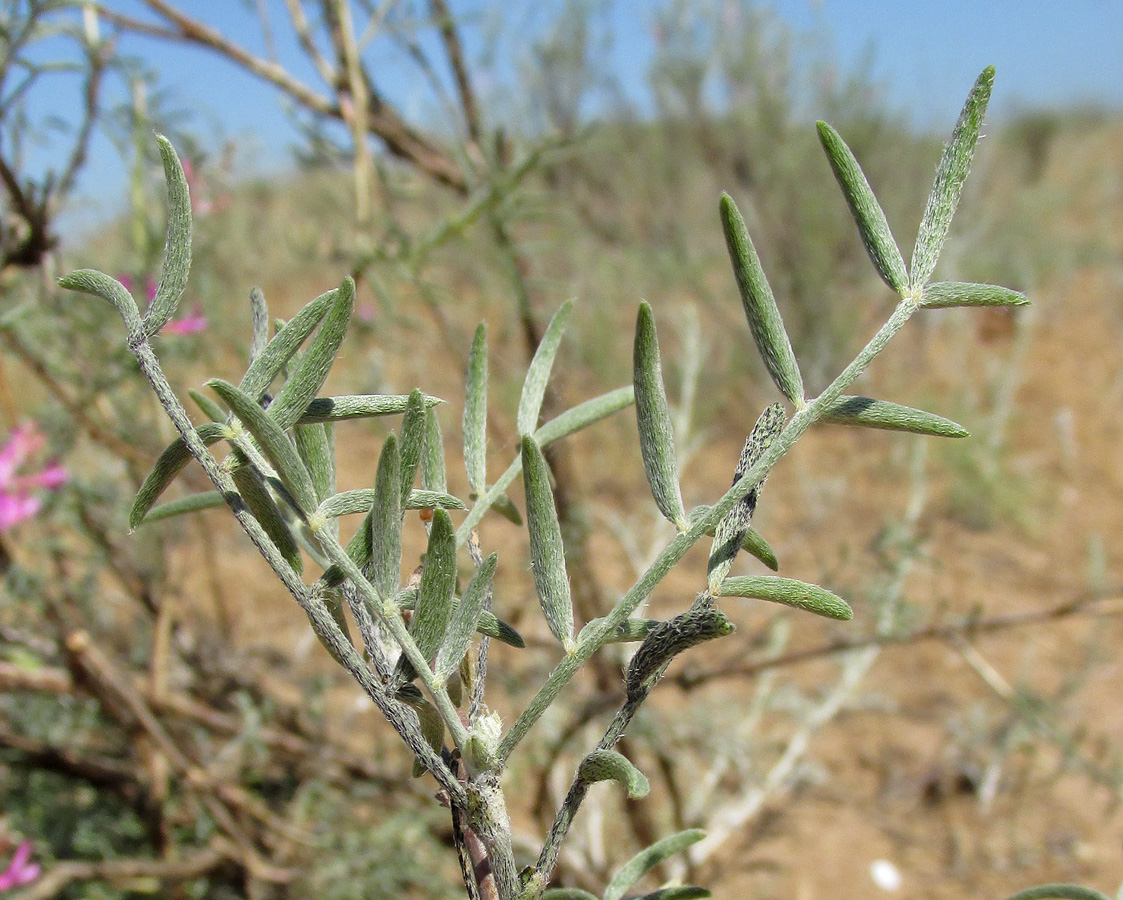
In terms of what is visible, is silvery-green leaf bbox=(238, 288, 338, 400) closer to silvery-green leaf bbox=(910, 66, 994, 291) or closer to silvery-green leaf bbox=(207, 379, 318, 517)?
silvery-green leaf bbox=(207, 379, 318, 517)

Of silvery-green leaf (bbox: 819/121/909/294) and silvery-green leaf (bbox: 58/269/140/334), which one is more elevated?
silvery-green leaf (bbox: 58/269/140/334)

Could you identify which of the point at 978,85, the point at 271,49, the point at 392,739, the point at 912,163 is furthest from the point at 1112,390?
the point at 978,85

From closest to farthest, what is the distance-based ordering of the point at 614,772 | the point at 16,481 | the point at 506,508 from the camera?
the point at 614,772, the point at 506,508, the point at 16,481

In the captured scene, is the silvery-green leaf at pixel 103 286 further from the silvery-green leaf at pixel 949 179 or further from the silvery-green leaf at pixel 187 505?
the silvery-green leaf at pixel 949 179

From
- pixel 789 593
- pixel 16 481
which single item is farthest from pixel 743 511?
pixel 16 481

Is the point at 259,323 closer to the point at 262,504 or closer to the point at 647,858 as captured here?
the point at 262,504

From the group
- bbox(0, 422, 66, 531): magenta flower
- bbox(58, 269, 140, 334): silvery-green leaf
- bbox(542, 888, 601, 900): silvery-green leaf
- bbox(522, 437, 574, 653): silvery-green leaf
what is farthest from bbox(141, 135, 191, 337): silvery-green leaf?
bbox(0, 422, 66, 531): magenta flower
